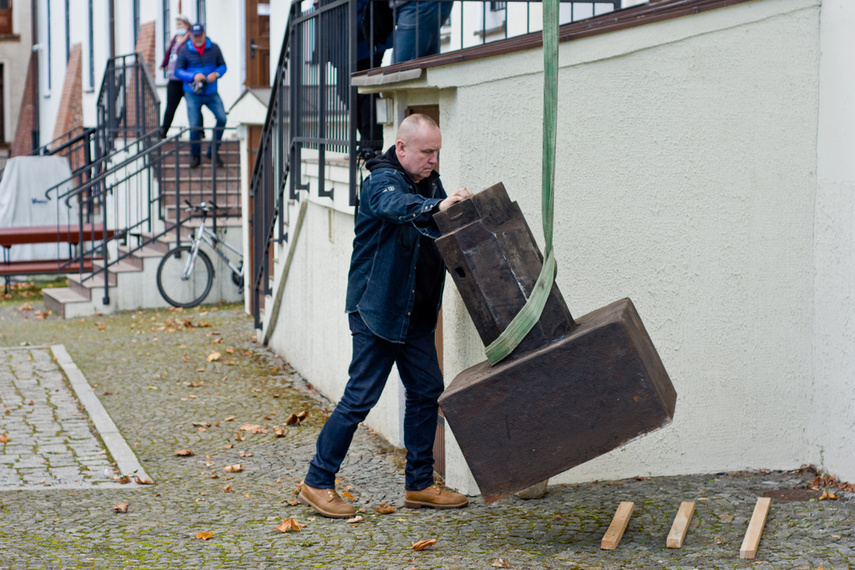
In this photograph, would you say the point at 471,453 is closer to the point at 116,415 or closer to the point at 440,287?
the point at 440,287

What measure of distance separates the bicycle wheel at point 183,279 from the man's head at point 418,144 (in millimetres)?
8730

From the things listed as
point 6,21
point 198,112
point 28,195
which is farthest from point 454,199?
point 6,21

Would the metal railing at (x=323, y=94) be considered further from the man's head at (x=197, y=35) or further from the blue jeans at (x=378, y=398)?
the man's head at (x=197, y=35)

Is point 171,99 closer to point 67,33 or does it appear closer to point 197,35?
point 197,35

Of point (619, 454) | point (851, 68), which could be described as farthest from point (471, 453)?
point (851, 68)

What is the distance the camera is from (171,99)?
15.1 m

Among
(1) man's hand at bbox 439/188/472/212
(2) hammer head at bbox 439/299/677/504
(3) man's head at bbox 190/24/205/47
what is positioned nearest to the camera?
(2) hammer head at bbox 439/299/677/504

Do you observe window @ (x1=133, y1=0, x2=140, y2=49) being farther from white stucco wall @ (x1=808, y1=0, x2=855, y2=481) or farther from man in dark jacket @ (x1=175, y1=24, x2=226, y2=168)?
white stucco wall @ (x1=808, y1=0, x2=855, y2=481)

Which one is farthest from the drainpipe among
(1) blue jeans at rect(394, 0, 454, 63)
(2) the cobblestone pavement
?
(1) blue jeans at rect(394, 0, 454, 63)

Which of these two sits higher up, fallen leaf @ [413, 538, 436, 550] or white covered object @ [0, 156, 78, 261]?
white covered object @ [0, 156, 78, 261]

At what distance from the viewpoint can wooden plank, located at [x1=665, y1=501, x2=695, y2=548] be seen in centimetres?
448

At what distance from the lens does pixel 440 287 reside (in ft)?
16.6

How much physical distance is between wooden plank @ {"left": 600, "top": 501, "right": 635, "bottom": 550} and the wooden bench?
10.2 metres

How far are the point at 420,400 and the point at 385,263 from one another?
0.70m
